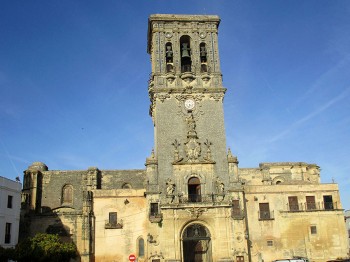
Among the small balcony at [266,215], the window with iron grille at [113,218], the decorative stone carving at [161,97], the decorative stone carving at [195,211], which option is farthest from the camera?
the decorative stone carving at [161,97]

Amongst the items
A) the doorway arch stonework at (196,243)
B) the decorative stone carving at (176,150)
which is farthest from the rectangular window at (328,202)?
the decorative stone carving at (176,150)

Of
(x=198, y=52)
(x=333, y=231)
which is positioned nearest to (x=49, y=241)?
(x=198, y=52)

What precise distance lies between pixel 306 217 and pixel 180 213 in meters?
11.2

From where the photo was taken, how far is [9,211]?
34.2m

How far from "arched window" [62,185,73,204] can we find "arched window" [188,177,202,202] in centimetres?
1446

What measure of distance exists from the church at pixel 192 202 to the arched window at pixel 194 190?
8 cm

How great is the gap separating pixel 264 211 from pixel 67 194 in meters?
19.7

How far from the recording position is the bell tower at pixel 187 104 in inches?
1358

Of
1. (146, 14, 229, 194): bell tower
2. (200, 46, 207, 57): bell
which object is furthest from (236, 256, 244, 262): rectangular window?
(200, 46, 207, 57): bell

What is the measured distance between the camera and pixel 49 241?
2848 centimetres

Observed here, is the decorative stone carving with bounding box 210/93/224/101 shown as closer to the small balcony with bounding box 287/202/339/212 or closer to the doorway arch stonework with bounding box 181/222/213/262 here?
the doorway arch stonework with bounding box 181/222/213/262

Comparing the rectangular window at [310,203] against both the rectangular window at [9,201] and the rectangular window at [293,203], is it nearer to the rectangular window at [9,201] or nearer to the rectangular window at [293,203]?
the rectangular window at [293,203]

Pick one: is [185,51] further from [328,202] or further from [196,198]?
[328,202]

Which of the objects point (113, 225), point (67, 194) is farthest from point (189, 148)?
point (67, 194)
